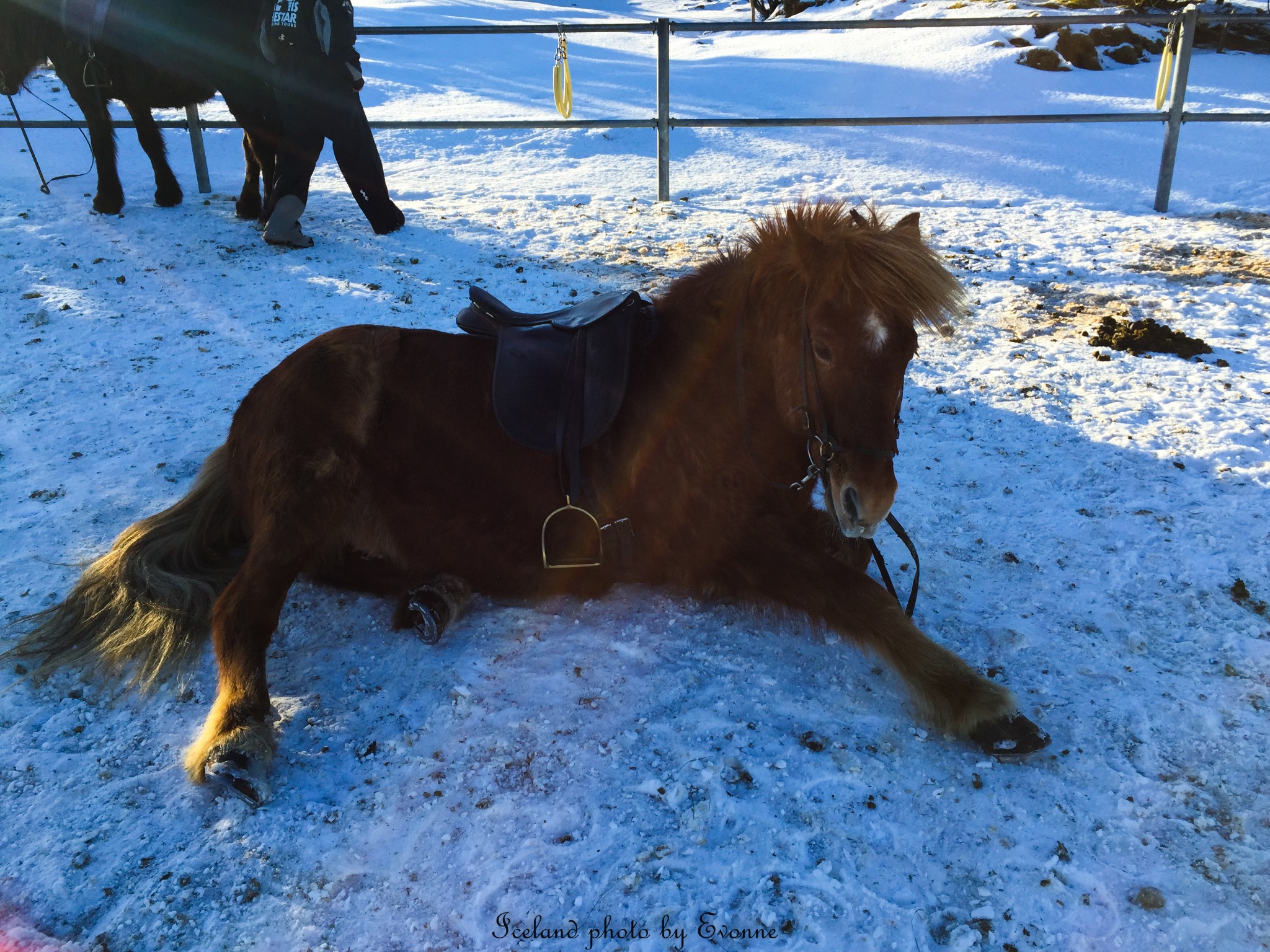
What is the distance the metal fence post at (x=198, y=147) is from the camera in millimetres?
7168

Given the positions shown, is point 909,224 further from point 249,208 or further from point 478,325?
point 249,208

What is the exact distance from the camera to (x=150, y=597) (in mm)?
2746

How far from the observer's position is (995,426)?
4.02m

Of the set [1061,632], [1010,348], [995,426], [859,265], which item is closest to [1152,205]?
[1010,348]

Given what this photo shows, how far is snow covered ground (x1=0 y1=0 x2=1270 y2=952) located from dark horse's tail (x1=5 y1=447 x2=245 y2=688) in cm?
13

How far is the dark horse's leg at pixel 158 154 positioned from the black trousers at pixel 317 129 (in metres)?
1.45

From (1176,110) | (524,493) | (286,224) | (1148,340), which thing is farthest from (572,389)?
(1176,110)

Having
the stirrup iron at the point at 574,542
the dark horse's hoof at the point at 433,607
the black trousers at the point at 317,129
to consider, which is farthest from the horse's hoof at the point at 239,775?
the black trousers at the point at 317,129

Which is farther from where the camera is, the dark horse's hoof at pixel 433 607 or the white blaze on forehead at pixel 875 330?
the dark horse's hoof at pixel 433 607

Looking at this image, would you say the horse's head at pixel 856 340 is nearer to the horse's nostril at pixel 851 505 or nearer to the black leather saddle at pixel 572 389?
the horse's nostril at pixel 851 505

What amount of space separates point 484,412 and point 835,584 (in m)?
1.34

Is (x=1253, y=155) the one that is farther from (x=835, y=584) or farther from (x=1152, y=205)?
(x=835, y=584)

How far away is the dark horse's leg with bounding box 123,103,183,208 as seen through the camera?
22.6ft

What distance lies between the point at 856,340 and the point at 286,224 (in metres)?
5.48
